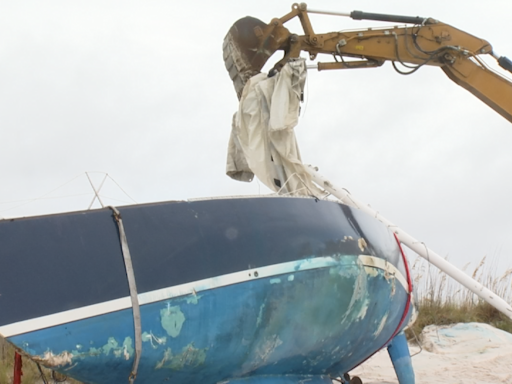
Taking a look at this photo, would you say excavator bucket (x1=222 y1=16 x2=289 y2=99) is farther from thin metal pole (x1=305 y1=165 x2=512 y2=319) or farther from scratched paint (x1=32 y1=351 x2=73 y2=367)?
scratched paint (x1=32 y1=351 x2=73 y2=367)

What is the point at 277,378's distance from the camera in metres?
3.55

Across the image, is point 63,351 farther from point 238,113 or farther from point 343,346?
point 238,113

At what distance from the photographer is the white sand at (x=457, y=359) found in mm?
5828

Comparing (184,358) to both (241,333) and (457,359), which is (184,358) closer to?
(241,333)

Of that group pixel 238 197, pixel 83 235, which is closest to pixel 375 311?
pixel 238 197

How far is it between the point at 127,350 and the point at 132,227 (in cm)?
54

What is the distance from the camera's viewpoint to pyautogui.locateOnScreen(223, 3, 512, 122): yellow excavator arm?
18.0 feet

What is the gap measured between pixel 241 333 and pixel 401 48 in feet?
12.5

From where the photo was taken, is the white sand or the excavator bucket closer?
the excavator bucket

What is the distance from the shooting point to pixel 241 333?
10.5ft

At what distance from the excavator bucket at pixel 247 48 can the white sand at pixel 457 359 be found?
115 inches

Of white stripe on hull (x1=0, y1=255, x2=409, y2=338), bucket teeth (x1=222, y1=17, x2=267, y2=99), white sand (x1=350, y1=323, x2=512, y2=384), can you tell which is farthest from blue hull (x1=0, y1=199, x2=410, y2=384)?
white sand (x1=350, y1=323, x2=512, y2=384)

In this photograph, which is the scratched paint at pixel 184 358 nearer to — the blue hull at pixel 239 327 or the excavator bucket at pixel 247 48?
the blue hull at pixel 239 327

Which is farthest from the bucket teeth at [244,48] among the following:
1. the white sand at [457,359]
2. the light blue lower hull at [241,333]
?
the white sand at [457,359]
